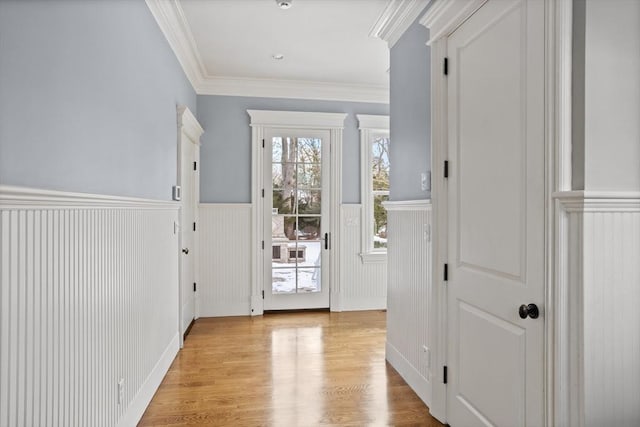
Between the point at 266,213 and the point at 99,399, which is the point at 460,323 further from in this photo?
the point at 266,213

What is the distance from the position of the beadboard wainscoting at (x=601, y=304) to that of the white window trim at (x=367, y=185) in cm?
336

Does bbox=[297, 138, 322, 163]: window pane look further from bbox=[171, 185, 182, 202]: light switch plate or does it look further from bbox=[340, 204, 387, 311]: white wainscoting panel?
bbox=[171, 185, 182, 202]: light switch plate

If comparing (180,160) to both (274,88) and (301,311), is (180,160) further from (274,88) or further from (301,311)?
(301,311)

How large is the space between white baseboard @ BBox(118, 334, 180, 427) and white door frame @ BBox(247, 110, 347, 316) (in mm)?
1385

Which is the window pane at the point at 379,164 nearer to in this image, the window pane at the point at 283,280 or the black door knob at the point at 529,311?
the window pane at the point at 283,280

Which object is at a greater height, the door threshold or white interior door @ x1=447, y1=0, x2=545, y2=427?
white interior door @ x1=447, y1=0, x2=545, y2=427

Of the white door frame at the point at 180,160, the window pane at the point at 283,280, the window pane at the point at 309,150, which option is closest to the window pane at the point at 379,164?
the window pane at the point at 309,150

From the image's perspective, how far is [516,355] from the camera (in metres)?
1.69

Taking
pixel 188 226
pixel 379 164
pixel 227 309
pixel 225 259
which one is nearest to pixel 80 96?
pixel 188 226

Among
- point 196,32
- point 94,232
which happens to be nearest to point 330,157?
point 196,32

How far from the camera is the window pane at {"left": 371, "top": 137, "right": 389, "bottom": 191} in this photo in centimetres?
484

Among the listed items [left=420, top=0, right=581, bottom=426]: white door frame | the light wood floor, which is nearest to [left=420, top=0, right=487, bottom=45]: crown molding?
[left=420, top=0, right=581, bottom=426]: white door frame

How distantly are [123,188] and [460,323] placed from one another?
1.92 meters

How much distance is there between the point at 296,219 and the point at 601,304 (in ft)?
11.6
